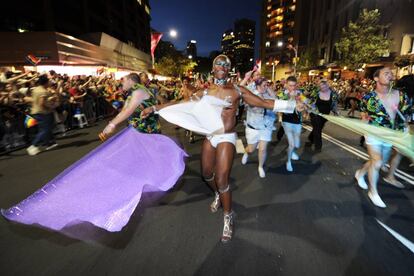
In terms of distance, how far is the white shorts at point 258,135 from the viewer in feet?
18.2

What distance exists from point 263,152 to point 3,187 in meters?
5.06

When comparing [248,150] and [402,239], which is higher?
[248,150]

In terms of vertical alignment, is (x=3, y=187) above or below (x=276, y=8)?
below

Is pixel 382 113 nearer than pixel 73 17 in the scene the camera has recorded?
Yes

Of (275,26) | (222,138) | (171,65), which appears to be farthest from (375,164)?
(275,26)

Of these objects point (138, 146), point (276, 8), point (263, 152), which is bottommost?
point (263, 152)

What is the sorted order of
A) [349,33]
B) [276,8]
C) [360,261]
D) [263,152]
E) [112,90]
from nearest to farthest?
1. [360,261]
2. [263,152]
3. [112,90]
4. [349,33]
5. [276,8]

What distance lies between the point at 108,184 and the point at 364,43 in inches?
1135

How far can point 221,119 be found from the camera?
3.30 m

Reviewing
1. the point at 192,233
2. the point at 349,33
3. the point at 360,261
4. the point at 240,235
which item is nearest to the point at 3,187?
the point at 192,233

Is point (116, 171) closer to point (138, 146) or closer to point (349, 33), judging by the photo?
point (138, 146)

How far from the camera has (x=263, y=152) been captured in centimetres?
554

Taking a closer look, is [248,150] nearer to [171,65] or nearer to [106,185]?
[106,185]

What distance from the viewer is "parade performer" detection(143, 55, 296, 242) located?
3.29 meters
